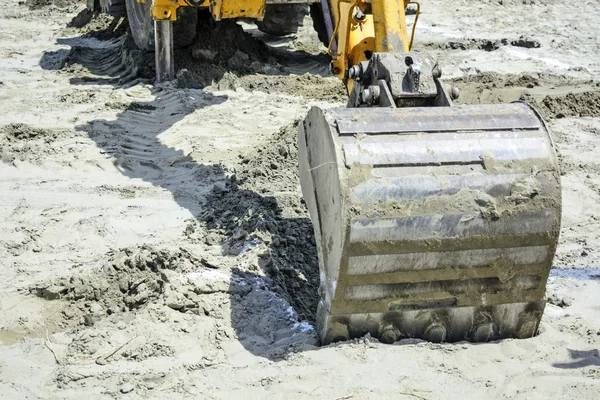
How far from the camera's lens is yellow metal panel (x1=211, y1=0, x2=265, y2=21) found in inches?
295

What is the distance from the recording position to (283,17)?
10062 mm

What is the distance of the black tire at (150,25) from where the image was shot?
8555 millimetres

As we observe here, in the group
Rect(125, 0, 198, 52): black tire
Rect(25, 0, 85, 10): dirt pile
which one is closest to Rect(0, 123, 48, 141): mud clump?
Rect(125, 0, 198, 52): black tire

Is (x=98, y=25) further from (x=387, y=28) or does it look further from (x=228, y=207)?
(x=387, y=28)

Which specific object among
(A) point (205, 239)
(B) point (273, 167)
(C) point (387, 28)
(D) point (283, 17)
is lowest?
(A) point (205, 239)

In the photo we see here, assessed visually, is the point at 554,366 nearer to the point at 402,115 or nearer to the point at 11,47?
the point at 402,115

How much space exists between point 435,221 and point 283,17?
6947 mm

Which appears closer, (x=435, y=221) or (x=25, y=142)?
(x=435, y=221)

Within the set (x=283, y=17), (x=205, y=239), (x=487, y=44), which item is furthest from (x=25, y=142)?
(x=487, y=44)

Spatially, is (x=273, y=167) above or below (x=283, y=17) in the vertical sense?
below

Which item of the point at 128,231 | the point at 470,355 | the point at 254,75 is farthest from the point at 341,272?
the point at 254,75

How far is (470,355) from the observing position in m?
3.79

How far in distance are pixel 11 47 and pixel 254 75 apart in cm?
353

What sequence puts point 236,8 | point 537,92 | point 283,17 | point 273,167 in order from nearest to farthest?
point 273,167
point 236,8
point 537,92
point 283,17
